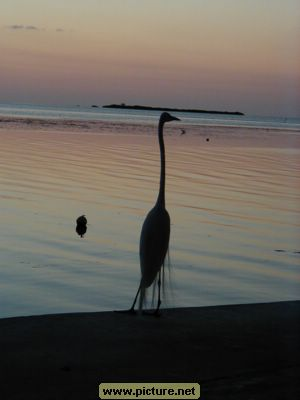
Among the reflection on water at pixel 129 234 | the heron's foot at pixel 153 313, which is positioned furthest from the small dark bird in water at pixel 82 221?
the heron's foot at pixel 153 313

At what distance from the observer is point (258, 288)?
11.1 metres

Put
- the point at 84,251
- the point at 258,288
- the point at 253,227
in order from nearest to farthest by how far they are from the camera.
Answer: the point at 258,288 → the point at 84,251 → the point at 253,227

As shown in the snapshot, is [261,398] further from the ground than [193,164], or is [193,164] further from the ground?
[193,164]

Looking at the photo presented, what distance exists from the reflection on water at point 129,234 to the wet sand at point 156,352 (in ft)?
7.42

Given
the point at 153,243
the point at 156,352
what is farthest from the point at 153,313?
the point at 156,352

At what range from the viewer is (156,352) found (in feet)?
20.3

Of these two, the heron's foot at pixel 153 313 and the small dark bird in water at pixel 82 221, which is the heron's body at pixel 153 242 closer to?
the heron's foot at pixel 153 313

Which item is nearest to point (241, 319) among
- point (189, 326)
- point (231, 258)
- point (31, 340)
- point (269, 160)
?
point (189, 326)

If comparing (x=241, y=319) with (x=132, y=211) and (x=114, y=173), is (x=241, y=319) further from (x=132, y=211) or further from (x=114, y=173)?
(x=114, y=173)

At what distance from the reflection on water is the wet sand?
2260 mm

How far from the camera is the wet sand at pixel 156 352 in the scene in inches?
207

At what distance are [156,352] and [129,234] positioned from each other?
818 centimetres

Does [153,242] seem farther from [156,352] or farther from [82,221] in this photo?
[82,221]

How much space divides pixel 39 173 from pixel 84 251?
11.3 m
